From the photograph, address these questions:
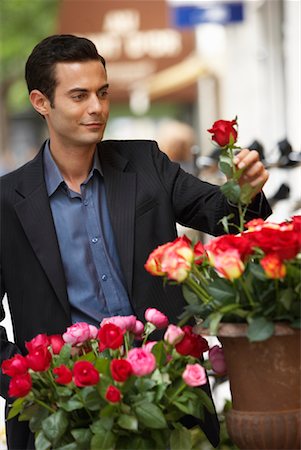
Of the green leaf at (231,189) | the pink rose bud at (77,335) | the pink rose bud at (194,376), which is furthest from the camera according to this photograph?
the pink rose bud at (77,335)

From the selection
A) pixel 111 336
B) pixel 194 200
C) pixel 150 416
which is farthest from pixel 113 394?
pixel 194 200

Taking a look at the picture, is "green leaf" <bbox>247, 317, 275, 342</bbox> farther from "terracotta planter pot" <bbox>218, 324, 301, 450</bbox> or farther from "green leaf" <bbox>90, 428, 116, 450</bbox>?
"green leaf" <bbox>90, 428, 116, 450</bbox>

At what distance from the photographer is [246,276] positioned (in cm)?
294

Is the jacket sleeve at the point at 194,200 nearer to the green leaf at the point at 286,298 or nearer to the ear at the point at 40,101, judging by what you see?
the ear at the point at 40,101

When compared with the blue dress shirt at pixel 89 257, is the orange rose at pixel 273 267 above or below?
above

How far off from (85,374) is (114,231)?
792 millimetres

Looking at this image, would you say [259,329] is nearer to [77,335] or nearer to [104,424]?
[104,424]

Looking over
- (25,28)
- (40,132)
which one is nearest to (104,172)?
(25,28)

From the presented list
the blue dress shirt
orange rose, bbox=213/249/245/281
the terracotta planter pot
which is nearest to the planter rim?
the terracotta planter pot

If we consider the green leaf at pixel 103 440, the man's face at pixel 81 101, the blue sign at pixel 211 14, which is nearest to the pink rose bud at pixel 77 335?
the green leaf at pixel 103 440

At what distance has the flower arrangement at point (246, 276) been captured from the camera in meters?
2.84

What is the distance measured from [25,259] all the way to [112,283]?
266mm

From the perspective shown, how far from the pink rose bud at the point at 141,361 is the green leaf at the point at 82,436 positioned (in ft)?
0.64

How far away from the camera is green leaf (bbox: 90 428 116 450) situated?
298 centimetres
